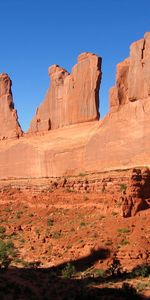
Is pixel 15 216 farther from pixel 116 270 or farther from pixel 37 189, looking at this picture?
pixel 116 270

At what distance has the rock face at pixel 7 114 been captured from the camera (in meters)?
48.4

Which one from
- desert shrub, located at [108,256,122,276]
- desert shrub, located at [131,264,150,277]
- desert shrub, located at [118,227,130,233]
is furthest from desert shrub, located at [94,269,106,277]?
desert shrub, located at [118,227,130,233]

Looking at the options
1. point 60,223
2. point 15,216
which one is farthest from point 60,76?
point 60,223

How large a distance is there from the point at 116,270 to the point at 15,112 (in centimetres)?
3017

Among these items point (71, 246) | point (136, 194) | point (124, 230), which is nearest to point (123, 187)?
point (136, 194)

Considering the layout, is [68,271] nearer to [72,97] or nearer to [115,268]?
[115,268]

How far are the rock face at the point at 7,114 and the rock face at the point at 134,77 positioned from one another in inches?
577

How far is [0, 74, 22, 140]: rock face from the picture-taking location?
159ft

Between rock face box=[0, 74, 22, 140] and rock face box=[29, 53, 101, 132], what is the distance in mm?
2717

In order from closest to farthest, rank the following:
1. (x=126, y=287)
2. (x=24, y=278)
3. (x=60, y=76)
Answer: (x=126, y=287)
(x=24, y=278)
(x=60, y=76)

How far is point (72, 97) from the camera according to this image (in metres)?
41.8

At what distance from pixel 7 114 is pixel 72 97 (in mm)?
9890

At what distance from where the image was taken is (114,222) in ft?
83.3

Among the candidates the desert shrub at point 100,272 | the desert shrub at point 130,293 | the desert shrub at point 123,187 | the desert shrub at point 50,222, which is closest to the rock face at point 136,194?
the desert shrub at point 123,187
